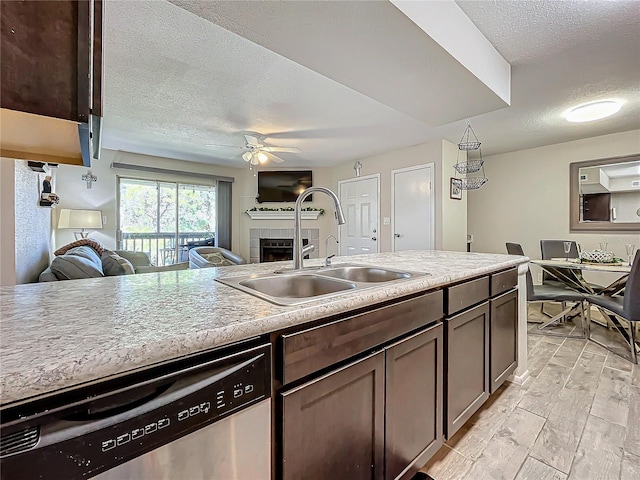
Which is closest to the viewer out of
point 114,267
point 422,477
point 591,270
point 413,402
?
point 413,402

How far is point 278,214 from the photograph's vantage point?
6.11 meters

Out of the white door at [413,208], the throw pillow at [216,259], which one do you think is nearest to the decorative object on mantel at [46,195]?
the throw pillow at [216,259]

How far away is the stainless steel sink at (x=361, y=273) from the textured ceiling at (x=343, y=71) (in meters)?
1.21

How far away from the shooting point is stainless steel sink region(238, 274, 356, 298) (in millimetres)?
1319

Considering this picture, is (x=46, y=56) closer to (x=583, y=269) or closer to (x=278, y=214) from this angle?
(x=583, y=269)

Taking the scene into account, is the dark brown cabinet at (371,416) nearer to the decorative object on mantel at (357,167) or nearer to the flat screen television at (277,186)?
the decorative object on mantel at (357,167)

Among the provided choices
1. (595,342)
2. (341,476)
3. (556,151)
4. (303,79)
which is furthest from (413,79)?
(556,151)

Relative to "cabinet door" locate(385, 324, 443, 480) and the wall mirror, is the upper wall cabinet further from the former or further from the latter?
the wall mirror

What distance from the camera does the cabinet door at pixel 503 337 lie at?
→ 1.75m

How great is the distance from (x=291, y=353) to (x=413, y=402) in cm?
70

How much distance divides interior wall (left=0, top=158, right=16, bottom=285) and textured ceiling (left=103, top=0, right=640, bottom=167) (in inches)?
42.0

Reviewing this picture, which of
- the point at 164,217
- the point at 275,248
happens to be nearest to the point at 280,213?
the point at 275,248

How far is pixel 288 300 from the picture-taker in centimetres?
89

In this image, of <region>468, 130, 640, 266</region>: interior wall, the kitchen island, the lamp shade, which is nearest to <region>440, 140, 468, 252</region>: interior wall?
<region>468, 130, 640, 266</region>: interior wall
